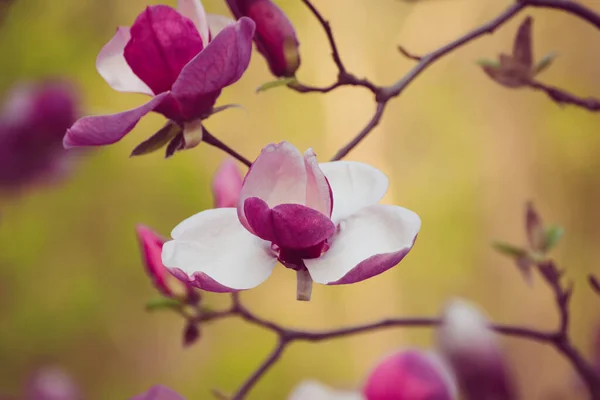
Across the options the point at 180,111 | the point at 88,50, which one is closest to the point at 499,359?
the point at 180,111

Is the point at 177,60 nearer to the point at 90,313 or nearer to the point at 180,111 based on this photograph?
the point at 180,111

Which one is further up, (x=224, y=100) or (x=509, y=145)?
(x=224, y=100)

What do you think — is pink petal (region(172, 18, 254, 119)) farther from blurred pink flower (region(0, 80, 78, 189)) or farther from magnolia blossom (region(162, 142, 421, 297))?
blurred pink flower (region(0, 80, 78, 189))

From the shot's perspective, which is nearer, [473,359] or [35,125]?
[473,359]

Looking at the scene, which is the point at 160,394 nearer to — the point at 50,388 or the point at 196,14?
the point at 196,14

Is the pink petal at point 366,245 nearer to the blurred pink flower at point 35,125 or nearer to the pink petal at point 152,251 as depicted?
the pink petal at point 152,251

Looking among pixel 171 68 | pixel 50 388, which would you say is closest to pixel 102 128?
pixel 171 68

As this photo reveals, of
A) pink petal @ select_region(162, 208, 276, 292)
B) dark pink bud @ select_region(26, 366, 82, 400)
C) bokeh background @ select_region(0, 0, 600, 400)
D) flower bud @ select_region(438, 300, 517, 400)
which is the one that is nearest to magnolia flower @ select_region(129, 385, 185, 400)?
pink petal @ select_region(162, 208, 276, 292)

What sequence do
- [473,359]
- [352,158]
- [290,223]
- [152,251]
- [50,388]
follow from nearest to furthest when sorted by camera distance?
1. [290,223]
2. [152,251]
3. [473,359]
4. [50,388]
5. [352,158]
